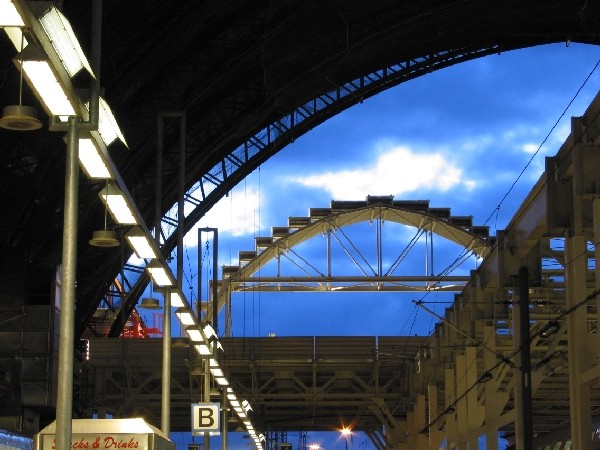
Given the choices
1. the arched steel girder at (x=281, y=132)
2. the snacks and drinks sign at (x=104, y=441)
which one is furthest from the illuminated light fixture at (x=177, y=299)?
the arched steel girder at (x=281, y=132)

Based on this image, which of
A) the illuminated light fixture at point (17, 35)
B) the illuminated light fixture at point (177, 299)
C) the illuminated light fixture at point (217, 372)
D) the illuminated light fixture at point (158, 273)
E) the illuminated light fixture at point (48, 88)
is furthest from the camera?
the illuminated light fixture at point (217, 372)

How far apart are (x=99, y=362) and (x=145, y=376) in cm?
348

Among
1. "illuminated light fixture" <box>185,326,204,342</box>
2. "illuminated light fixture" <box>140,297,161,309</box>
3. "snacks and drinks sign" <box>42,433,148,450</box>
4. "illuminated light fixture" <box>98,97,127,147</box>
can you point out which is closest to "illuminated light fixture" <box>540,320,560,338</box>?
"illuminated light fixture" <box>140,297,161,309</box>

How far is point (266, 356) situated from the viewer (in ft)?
190

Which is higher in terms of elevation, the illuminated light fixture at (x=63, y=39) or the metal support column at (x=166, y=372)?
the illuminated light fixture at (x=63, y=39)

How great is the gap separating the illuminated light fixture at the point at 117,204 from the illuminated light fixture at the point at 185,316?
10.8 m

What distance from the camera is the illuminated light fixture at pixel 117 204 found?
1886cm

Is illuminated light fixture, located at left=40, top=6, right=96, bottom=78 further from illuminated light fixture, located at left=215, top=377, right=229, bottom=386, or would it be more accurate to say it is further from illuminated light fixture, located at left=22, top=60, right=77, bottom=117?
illuminated light fixture, located at left=215, top=377, right=229, bottom=386

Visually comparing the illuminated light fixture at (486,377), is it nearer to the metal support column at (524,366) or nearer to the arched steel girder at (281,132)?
the metal support column at (524,366)

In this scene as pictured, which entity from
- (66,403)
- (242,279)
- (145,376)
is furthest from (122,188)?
A: (242,279)

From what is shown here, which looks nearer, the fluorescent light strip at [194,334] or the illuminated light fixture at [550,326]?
the illuminated light fixture at [550,326]

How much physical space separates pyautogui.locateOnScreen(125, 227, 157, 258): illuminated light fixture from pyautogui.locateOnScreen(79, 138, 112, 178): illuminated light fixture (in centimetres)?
445

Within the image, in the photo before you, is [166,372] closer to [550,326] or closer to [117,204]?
[550,326]

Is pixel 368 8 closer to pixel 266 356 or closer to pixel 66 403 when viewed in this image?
pixel 266 356
